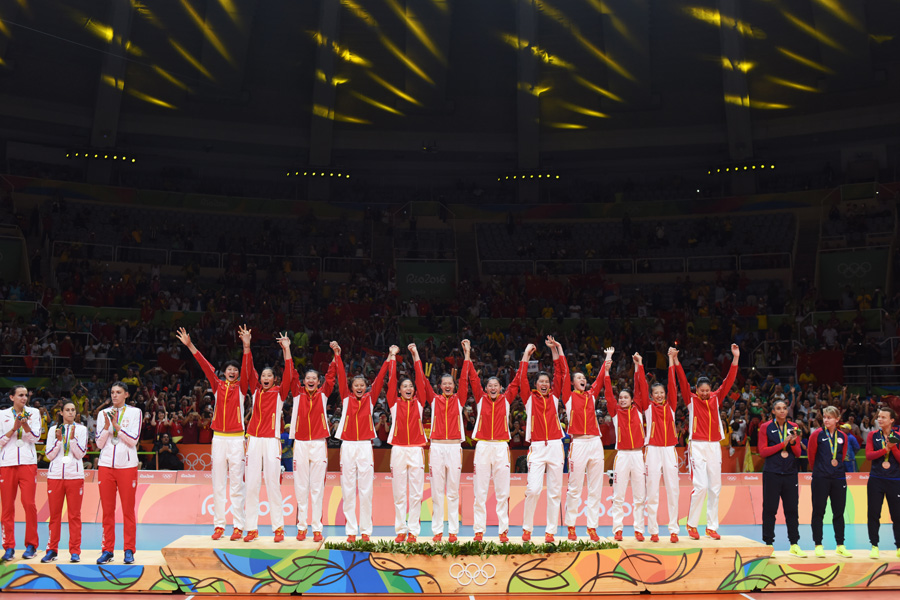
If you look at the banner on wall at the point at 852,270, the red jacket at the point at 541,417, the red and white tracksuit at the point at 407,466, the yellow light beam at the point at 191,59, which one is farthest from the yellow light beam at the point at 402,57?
the red and white tracksuit at the point at 407,466

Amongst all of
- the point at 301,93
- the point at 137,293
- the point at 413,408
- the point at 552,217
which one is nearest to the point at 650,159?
the point at 552,217

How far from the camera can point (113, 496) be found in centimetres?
1095

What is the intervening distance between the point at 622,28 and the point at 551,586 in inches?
1016

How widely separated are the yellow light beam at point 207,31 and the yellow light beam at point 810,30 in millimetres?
21904

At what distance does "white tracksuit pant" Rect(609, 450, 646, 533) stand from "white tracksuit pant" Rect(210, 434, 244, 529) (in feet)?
17.9

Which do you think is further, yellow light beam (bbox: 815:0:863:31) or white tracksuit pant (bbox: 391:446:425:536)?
yellow light beam (bbox: 815:0:863:31)

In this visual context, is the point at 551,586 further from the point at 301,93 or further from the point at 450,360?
the point at 301,93

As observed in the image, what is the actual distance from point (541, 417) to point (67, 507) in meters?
6.76

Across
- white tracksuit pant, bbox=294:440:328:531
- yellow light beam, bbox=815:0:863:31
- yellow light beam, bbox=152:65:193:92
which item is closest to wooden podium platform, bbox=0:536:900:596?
white tracksuit pant, bbox=294:440:328:531

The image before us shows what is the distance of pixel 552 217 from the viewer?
3575 cm

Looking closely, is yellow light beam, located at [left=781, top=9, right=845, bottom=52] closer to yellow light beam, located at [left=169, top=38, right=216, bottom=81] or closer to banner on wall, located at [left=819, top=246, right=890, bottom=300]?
banner on wall, located at [left=819, top=246, right=890, bottom=300]

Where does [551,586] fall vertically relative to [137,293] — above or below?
below

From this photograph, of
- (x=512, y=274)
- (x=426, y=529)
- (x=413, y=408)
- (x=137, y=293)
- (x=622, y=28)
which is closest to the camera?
(x=413, y=408)

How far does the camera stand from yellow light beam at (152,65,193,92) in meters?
32.6
